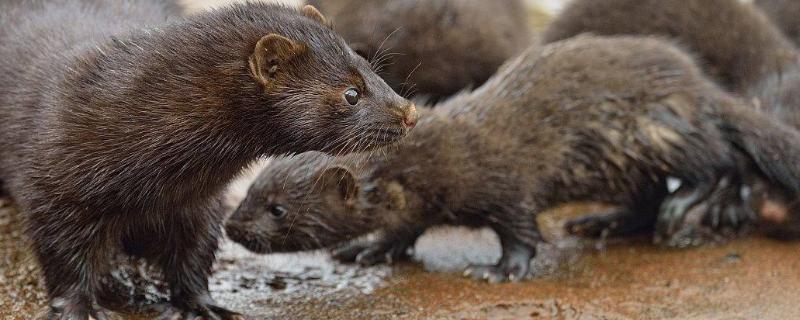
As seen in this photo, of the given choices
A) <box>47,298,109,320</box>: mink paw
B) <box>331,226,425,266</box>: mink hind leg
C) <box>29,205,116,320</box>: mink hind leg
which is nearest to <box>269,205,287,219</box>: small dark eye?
<box>331,226,425,266</box>: mink hind leg

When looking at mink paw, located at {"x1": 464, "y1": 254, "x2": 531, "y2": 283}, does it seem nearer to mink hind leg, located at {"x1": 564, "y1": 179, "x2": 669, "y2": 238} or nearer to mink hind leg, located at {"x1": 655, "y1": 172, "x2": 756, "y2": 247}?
mink hind leg, located at {"x1": 564, "y1": 179, "x2": 669, "y2": 238}

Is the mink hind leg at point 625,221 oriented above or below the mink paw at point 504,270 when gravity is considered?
above

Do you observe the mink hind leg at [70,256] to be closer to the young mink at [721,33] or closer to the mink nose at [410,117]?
the mink nose at [410,117]

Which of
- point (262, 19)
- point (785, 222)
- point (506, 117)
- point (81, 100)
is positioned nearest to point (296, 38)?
point (262, 19)

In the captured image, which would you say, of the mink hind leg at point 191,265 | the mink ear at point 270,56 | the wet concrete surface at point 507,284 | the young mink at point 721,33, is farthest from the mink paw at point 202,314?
the young mink at point 721,33

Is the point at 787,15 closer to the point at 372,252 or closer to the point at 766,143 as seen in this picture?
the point at 766,143

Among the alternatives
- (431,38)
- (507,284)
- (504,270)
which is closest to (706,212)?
(504,270)
